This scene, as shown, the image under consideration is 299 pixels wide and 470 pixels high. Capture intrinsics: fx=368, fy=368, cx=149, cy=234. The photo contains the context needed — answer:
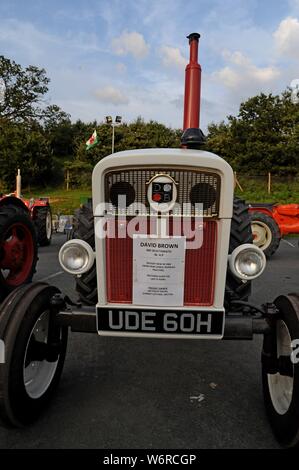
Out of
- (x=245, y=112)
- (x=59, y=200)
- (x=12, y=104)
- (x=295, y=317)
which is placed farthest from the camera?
(x=12, y=104)

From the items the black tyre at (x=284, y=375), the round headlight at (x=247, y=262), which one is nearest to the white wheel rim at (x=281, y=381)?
the black tyre at (x=284, y=375)

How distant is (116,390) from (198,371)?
0.67 meters

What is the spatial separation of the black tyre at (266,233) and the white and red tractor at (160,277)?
210 inches

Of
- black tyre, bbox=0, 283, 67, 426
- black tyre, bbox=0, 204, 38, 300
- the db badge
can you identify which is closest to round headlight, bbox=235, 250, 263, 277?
the db badge

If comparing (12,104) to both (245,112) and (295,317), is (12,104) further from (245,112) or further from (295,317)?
(295,317)

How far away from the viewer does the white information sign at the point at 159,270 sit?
216 centimetres

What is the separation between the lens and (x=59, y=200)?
69.9 feet

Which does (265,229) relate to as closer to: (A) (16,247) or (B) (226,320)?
(A) (16,247)

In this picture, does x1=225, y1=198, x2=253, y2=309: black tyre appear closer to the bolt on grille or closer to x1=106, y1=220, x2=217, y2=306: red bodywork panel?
x1=106, y1=220, x2=217, y2=306: red bodywork panel

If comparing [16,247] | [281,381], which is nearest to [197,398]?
[281,381]

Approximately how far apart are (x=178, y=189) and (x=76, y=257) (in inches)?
31.1

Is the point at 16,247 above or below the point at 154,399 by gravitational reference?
above

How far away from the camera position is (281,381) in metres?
2.20

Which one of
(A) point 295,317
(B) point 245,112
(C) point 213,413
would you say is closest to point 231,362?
(C) point 213,413
